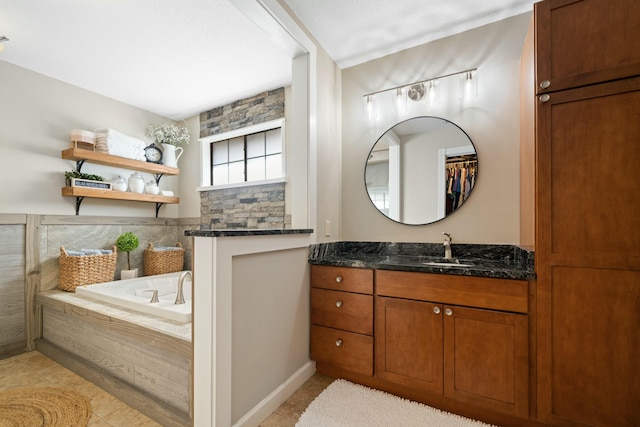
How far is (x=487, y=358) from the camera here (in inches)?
58.0

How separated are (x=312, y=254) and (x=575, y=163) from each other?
5.15 ft

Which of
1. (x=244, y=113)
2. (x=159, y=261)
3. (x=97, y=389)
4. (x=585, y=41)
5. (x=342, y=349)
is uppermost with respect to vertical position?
(x=244, y=113)

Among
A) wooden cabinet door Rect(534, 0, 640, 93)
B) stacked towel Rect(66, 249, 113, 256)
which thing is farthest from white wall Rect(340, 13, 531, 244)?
stacked towel Rect(66, 249, 113, 256)

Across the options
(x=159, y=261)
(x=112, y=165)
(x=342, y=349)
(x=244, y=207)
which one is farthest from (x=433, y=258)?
(x=112, y=165)

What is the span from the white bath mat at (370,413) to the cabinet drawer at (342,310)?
15.0 inches

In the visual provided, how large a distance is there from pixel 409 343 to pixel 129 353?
1.67 metres

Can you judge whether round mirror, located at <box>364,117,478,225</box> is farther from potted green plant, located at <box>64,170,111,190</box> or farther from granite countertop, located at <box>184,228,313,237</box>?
potted green plant, located at <box>64,170,111,190</box>

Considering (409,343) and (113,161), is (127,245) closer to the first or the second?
(113,161)

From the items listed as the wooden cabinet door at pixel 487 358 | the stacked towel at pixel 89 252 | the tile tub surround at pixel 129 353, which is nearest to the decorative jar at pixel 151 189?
the stacked towel at pixel 89 252

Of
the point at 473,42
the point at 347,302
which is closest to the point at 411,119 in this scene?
the point at 473,42

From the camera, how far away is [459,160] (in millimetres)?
2059

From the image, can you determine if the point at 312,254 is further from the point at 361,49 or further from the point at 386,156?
the point at 361,49

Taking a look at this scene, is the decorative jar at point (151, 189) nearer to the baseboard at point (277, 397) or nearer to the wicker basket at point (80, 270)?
the wicker basket at point (80, 270)

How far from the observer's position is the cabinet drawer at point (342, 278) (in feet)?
5.95
